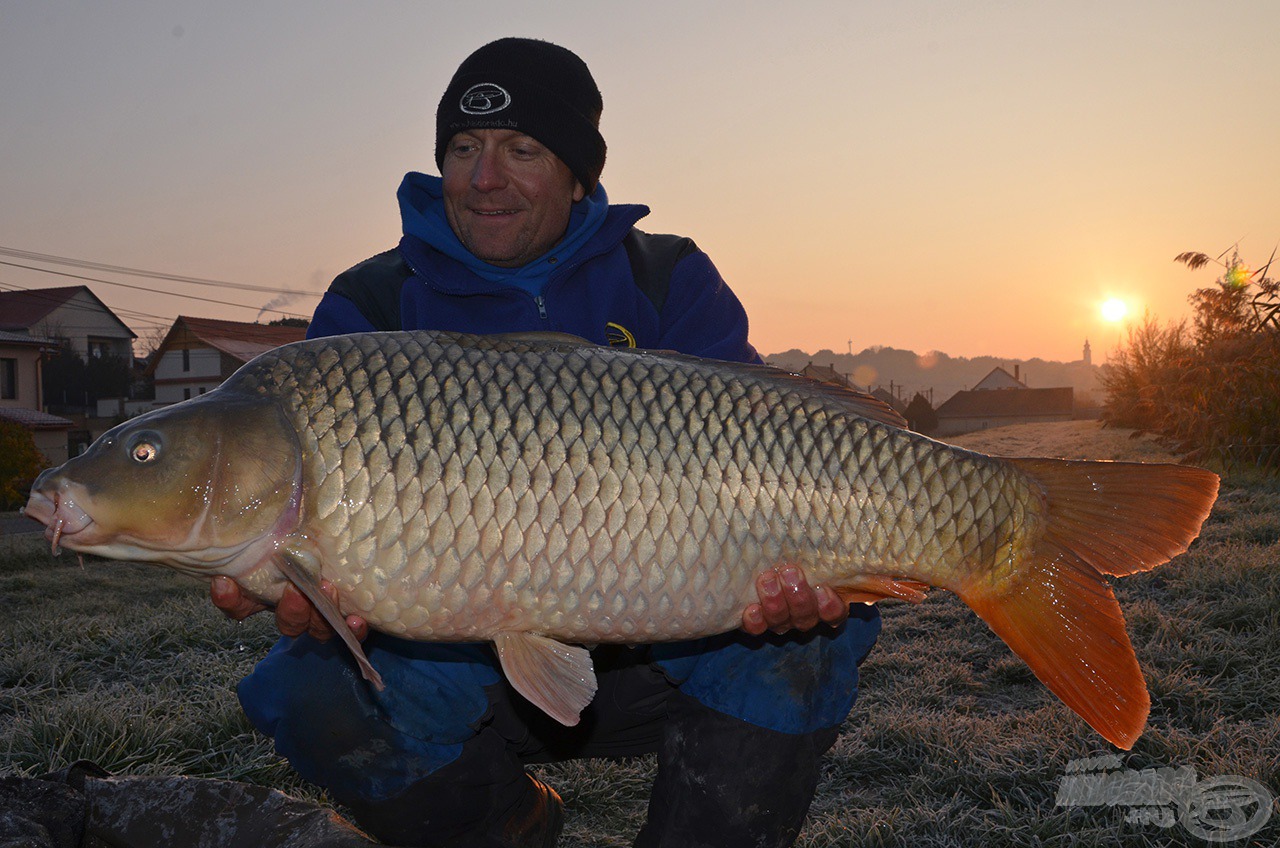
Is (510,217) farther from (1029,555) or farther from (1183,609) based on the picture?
(1183,609)

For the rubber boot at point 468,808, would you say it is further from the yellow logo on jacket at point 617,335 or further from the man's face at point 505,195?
the man's face at point 505,195

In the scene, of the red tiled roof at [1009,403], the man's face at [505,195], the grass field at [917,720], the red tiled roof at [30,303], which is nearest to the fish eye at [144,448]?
the man's face at [505,195]

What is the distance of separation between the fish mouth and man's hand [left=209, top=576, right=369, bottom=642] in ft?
0.70

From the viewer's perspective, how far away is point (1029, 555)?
1700 millimetres

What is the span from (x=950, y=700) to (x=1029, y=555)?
1.54m

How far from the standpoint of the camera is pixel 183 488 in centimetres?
158

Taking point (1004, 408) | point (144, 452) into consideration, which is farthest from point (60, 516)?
point (1004, 408)

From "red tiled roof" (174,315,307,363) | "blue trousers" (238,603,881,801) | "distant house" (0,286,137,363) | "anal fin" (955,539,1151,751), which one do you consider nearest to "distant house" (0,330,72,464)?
"red tiled roof" (174,315,307,363)

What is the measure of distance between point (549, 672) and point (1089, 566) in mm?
934

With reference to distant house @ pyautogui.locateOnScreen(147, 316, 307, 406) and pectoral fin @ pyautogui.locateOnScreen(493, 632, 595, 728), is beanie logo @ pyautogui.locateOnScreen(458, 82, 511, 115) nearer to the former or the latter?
pectoral fin @ pyautogui.locateOnScreen(493, 632, 595, 728)

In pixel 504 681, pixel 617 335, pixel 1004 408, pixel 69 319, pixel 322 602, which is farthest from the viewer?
pixel 1004 408

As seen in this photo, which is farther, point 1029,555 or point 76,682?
point 76,682

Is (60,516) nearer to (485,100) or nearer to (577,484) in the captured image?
(577,484)

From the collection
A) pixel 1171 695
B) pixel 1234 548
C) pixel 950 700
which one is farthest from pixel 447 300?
pixel 1234 548
